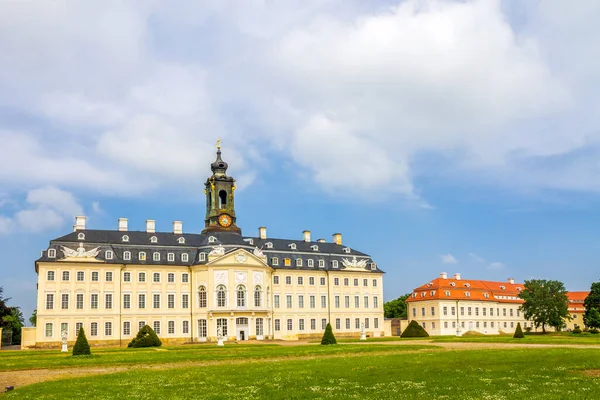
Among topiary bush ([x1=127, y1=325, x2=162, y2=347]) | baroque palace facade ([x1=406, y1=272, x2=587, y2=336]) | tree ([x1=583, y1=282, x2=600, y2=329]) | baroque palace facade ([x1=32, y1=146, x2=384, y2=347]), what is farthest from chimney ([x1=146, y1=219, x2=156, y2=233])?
tree ([x1=583, y1=282, x2=600, y2=329])

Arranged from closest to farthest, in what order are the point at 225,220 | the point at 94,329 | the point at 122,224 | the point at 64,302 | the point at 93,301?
the point at 64,302 < the point at 94,329 < the point at 93,301 < the point at 122,224 < the point at 225,220

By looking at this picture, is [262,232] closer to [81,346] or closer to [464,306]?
[464,306]

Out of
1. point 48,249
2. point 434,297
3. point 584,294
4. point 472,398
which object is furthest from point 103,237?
point 584,294

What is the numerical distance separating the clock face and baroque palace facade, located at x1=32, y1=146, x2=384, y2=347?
0.40ft

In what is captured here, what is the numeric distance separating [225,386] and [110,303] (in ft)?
163

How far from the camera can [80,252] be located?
65.4m

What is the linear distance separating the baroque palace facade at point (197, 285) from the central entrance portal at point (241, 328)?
107mm

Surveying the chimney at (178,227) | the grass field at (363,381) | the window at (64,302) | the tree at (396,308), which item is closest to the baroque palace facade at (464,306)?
the tree at (396,308)

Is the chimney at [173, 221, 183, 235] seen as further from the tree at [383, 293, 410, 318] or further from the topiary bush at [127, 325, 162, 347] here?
the tree at [383, 293, 410, 318]

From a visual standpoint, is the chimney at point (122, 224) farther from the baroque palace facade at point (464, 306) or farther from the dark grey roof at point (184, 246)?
the baroque palace facade at point (464, 306)

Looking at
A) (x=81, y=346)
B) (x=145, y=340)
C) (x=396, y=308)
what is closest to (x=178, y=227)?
(x=145, y=340)

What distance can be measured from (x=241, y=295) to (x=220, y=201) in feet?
45.9

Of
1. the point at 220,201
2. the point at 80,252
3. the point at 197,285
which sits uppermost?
the point at 220,201

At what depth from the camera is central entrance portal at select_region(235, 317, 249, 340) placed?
2657 inches
